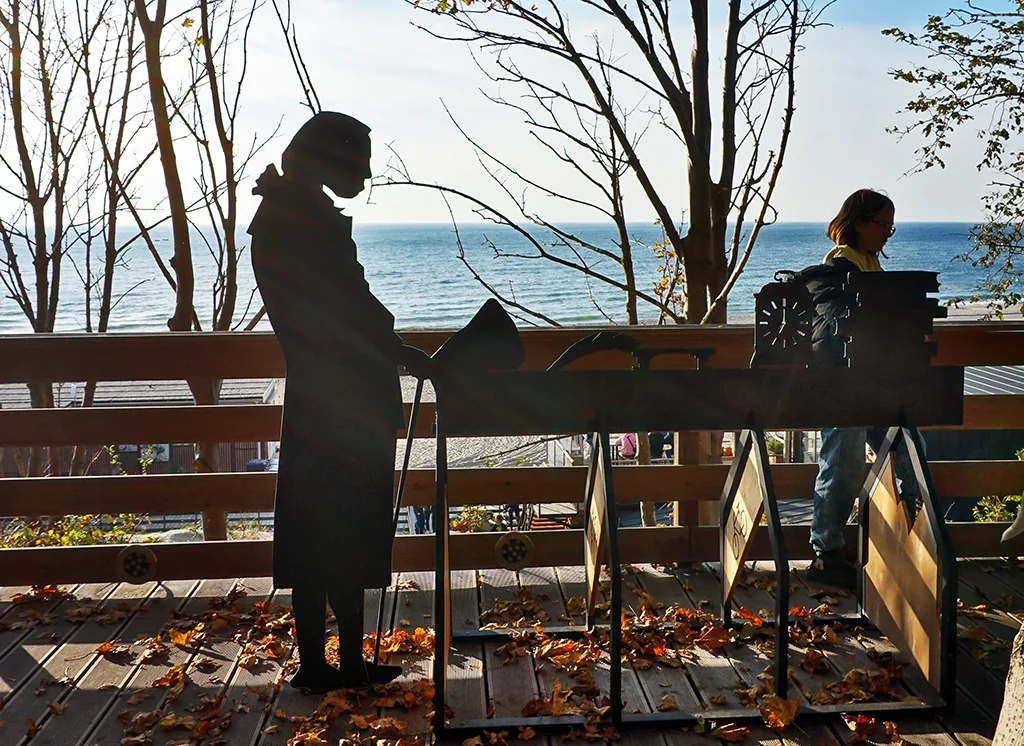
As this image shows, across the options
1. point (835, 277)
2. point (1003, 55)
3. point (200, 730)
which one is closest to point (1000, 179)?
point (1003, 55)

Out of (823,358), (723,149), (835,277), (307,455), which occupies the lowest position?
(307,455)

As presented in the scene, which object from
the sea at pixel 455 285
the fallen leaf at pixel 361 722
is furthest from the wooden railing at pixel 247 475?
the sea at pixel 455 285

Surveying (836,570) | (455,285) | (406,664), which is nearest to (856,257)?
(836,570)

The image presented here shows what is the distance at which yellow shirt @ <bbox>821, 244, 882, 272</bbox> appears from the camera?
3.34m

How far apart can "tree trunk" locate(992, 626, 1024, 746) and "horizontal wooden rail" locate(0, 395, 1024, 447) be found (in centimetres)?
189

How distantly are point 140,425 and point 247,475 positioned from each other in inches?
16.8

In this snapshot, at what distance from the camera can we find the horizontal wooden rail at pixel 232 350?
3.40 m

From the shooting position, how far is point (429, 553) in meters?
3.70

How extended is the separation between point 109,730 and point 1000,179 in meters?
7.21

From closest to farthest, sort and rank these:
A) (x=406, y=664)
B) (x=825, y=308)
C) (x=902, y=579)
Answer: (x=902, y=579), (x=406, y=664), (x=825, y=308)

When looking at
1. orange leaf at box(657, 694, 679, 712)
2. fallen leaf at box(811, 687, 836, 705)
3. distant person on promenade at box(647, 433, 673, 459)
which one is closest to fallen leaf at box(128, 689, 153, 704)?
orange leaf at box(657, 694, 679, 712)

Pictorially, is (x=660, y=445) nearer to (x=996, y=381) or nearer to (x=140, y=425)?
(x=996, y=381)

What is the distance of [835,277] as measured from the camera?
3.20 meters

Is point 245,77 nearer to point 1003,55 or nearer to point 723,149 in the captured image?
point 723,149
